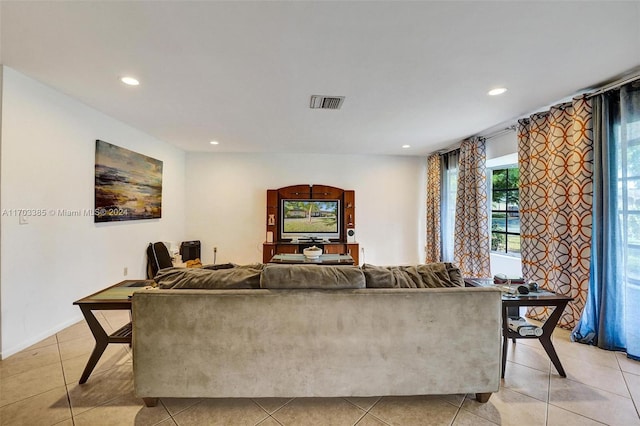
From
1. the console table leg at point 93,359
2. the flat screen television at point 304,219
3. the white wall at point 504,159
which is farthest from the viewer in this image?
the flat screen television at point 304,219

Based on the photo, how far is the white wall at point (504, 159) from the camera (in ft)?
12.3

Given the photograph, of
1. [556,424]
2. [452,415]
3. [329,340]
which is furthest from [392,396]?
[556,424]

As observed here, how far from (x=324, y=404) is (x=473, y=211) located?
11.8 feet

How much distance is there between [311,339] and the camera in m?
1.65

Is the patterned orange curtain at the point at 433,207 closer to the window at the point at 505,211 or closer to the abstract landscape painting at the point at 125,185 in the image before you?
the window at the point at 505,211

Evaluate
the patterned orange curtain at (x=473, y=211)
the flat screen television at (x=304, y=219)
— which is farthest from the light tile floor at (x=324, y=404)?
the flat screen television at (x=304, y=219)

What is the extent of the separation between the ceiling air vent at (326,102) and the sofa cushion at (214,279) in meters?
1.91

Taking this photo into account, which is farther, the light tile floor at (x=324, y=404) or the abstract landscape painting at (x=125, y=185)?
the abstract landscape painting at (x=125, y=185)

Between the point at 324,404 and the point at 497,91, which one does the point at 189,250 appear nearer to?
the point at 324,404

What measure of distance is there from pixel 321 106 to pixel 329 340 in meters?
2.40

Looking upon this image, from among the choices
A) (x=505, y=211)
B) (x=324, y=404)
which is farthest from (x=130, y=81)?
(x=505, y=211)

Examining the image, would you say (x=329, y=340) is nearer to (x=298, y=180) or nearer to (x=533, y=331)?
(x=533, y=331)

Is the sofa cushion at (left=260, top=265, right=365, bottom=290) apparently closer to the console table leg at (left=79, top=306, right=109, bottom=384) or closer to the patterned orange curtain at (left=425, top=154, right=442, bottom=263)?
the console table leg at (left=79, top=306, right=109, bottom=384)

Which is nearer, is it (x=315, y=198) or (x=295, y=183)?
(x=315, y=198)
